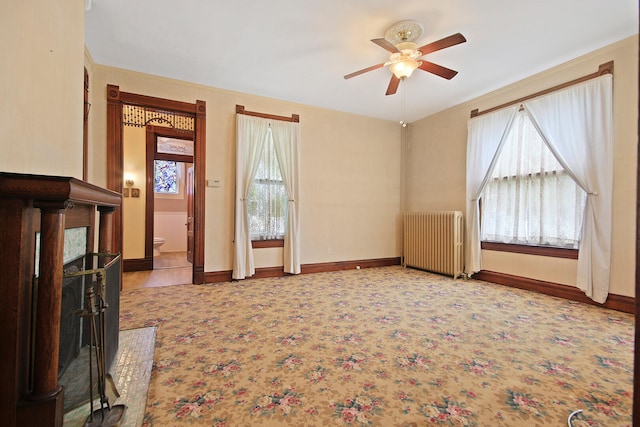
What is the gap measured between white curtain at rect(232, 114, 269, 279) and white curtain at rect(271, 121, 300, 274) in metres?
A: 0.36

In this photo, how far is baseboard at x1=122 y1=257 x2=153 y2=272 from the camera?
4.97 metres

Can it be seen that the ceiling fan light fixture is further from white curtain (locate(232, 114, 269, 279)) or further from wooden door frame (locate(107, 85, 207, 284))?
wooden door frame (locate(107, 85, 207, 284))

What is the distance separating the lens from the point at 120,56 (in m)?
3.30

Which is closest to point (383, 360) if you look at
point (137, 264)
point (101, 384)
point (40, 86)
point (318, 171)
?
point (101, 384)

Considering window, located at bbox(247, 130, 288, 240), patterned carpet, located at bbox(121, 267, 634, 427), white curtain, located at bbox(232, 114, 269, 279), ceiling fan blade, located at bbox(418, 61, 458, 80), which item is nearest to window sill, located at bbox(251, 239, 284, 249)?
window, located at bbox(247, 130, 288, 240)

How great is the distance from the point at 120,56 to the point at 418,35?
3.40 metres

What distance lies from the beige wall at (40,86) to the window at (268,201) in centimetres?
254

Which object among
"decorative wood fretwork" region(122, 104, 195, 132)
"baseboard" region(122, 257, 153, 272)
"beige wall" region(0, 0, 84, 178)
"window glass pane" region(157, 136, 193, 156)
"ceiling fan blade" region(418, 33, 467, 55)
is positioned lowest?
"baseboard" region(122, 257, 153, 272)

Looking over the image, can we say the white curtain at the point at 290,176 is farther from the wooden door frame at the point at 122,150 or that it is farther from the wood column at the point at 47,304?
the wood column at the point at 47,304

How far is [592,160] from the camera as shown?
A: 3066mm

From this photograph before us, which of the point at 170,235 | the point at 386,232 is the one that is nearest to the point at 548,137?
the point at 386,232

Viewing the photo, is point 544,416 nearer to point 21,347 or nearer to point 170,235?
point 21,347

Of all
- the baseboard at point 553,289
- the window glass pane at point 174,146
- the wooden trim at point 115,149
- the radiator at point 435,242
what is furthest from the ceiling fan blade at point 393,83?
the window glass pane at point 174,146

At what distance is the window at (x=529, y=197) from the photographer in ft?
10.9
